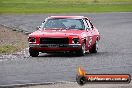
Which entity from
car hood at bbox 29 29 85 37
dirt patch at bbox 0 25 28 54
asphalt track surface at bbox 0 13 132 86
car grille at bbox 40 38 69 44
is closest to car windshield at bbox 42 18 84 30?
car hood at bbox 29 29 85 37

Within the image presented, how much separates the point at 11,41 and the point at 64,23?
7438 mm

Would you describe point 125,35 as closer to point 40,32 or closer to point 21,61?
point 40,32

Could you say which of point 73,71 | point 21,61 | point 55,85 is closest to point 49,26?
point 21,61

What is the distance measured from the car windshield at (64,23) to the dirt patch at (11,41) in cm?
167

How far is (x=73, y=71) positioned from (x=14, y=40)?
14.6 meters

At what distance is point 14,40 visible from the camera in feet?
98.9

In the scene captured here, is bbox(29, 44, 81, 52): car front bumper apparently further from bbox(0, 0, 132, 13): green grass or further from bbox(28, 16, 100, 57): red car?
bbox(0, 0, 132, 13): green grass

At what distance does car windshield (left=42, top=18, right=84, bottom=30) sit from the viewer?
22375mm

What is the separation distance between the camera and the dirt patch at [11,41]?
2437 cm

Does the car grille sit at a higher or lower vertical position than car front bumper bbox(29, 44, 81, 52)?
higher

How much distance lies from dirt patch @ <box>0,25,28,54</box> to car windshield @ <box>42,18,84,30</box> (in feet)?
5.49

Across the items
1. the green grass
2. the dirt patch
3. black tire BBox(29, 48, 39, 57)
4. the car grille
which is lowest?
the green grass

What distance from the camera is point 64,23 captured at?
22.5 metres

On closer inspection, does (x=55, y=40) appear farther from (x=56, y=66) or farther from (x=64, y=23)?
(x=56, y=66)
